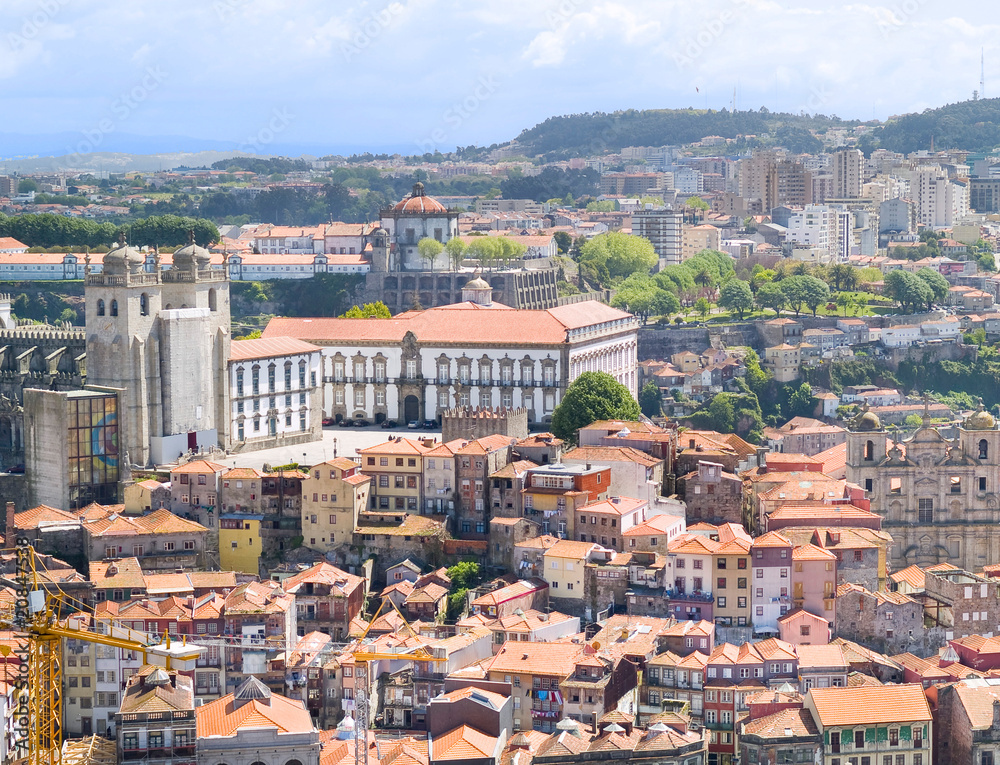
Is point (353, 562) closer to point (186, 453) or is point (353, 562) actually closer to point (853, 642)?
point (186, 453)

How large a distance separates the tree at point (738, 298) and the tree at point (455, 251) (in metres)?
20.8

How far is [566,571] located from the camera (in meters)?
63.1

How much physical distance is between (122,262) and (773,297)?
69.6 metres

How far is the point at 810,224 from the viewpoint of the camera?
17600 centimetres

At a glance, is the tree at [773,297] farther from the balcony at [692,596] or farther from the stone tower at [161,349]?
the balcony at [692,596]

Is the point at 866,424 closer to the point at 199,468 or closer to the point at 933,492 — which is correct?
the point at 933,492

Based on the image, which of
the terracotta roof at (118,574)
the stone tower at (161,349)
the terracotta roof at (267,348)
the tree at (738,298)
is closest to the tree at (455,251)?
the tree at (738,298)

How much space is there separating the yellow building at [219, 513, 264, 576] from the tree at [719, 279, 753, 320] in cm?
7142

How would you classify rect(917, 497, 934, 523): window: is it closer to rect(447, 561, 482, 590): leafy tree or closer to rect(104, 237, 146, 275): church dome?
rect(447, 561, 482, 590): leafy tree

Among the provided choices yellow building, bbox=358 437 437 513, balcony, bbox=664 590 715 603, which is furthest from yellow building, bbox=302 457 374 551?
balcony, bbox=664 590 715 603

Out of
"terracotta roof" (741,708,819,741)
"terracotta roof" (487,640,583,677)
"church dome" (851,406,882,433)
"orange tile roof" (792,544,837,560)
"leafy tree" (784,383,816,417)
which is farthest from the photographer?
"leafy tree" (784,383,816,417)

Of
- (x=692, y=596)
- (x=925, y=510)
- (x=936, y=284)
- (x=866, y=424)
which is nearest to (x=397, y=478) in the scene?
(x=692, y=596)

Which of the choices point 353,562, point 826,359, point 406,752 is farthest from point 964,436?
point 826,359

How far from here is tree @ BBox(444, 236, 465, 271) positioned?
12350cm
